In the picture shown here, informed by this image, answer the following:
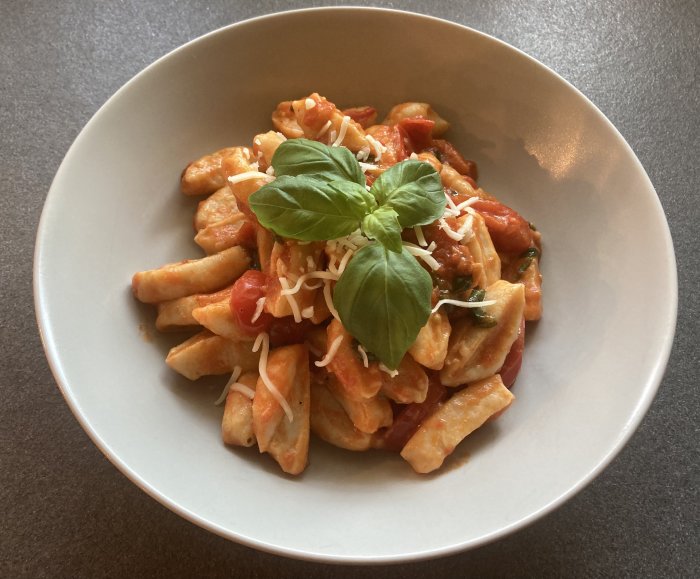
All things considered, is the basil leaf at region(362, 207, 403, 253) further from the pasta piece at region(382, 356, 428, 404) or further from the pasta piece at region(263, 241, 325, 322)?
the pasta piece at region(382, 356, 428, 404)

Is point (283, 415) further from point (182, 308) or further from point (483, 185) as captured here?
point (483, 185)

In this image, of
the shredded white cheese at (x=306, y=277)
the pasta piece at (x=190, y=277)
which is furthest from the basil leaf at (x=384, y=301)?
the pasta piece at (x=190, y=277)

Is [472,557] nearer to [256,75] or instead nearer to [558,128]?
[558,128]

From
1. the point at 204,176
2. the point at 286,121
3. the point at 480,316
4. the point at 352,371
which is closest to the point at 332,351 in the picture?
the point at 352,371

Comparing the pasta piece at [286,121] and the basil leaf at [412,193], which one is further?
the pasta piece at [286,121]

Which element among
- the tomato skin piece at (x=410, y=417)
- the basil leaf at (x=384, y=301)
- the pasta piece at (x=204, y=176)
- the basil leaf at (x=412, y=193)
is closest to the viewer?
the basil leaf at (x=384, y=301)

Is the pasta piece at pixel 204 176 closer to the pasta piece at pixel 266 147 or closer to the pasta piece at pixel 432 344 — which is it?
the pasta piece at pixel 266 147

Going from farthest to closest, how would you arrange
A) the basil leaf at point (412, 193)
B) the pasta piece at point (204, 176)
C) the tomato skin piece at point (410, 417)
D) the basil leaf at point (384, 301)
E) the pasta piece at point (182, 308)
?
the pasta piece at point (204, 176)
the pasta piece at point (182, 308)
the tomato skin piece at point (410, 417)
the basil leaf at point (412, 193)
the basil leaf at point (384, 301)

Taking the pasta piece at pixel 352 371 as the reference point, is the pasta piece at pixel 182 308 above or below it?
below
